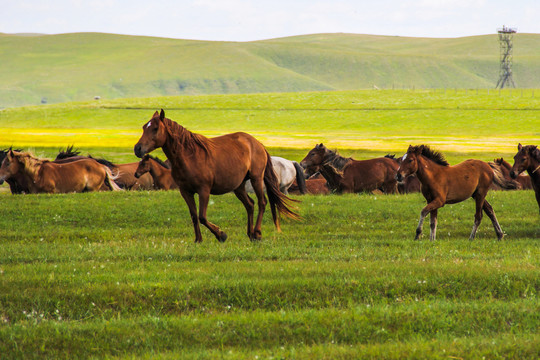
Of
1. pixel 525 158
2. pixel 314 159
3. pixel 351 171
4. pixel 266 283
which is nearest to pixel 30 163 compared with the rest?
pixel 314 159

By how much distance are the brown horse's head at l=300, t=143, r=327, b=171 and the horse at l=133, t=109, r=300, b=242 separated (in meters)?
8.97

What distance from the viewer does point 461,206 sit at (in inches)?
760

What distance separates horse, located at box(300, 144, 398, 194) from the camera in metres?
22.6

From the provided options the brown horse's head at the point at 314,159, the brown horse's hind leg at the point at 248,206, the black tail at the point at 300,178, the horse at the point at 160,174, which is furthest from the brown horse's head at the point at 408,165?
the horse at the point at 160,174

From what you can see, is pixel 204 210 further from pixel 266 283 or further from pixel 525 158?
pixel 525 158

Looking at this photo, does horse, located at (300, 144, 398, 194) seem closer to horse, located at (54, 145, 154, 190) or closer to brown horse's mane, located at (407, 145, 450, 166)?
horse, located at (54, 145, 154, 190)

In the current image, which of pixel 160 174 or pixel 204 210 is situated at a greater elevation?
pixel 204 210

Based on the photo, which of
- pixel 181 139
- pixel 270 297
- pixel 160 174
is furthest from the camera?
pixel 160 174

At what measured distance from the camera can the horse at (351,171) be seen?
22609 millimetres

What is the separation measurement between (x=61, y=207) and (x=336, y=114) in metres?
82.2

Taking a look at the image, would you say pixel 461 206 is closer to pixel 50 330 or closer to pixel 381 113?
pixel 50 330

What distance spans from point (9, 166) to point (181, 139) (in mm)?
11409

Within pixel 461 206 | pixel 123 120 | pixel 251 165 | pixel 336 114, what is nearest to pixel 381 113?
pixel 336 114

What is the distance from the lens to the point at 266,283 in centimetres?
839
